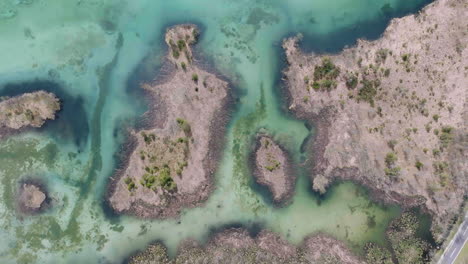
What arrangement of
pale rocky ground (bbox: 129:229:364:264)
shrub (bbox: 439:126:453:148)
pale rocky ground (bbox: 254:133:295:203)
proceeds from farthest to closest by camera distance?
pale rocky ground (bbox: 254:133:295:203)
shrub (bbox: 439:126:453:148)
pale rocky ground (bbox: 129:229:364:264)

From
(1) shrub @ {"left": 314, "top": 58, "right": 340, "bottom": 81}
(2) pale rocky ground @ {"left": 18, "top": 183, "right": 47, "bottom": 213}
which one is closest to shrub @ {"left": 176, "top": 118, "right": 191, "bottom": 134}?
(1) shrub @ {"left": 314, "top": 58, "right": 340, "bottom": 81}

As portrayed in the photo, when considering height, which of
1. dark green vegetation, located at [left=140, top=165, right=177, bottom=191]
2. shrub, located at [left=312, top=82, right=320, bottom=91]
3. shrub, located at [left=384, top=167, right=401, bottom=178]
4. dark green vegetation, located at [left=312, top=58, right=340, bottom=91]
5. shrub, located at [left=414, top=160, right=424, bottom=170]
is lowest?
dark green vegetation, located at [left=140, top=165, right=177, bottom=191]

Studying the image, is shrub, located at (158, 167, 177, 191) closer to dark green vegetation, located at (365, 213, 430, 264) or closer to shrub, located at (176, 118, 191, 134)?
shrub, located at (176, 118, 191, 134)

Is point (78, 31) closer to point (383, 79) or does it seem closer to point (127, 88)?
point (127, 88)

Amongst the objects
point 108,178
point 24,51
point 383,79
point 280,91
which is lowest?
point 108,178

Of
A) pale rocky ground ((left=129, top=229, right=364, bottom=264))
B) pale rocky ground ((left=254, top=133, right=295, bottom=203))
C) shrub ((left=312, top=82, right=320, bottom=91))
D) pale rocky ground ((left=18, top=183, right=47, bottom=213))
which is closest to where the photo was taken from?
pale rocky ground ((left=129, top=229, right=364, bottom=264))

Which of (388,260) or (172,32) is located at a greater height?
(172,32)

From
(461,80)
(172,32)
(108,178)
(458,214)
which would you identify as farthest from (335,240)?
(172,32)
